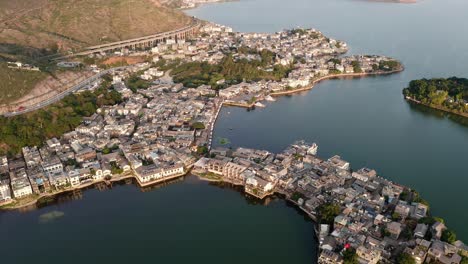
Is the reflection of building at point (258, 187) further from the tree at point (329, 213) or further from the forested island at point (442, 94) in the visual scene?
the forested island at point (442, 94)

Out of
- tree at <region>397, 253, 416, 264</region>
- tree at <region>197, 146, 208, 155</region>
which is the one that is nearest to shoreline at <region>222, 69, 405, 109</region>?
tree at <region>197, 146, 208, 155</region>

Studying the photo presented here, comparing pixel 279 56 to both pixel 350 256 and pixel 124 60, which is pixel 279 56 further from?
pixel 350 256

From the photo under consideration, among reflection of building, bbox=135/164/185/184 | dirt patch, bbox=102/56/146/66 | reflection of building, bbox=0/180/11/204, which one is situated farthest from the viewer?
dirt patch, bbox=102/56/146/66

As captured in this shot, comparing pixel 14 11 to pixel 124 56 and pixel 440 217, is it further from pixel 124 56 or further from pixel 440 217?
pixel 440 217

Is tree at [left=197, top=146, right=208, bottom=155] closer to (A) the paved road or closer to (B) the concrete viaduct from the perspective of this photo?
(A) the paved road

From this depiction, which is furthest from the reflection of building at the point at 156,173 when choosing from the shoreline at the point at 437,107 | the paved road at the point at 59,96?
the shoreline at the point at 437,107

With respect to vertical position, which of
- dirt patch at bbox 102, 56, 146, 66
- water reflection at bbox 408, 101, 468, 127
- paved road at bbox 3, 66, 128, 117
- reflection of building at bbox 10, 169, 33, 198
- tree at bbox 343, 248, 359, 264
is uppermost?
dirt patch at bbox 102, 56, 146, 66
